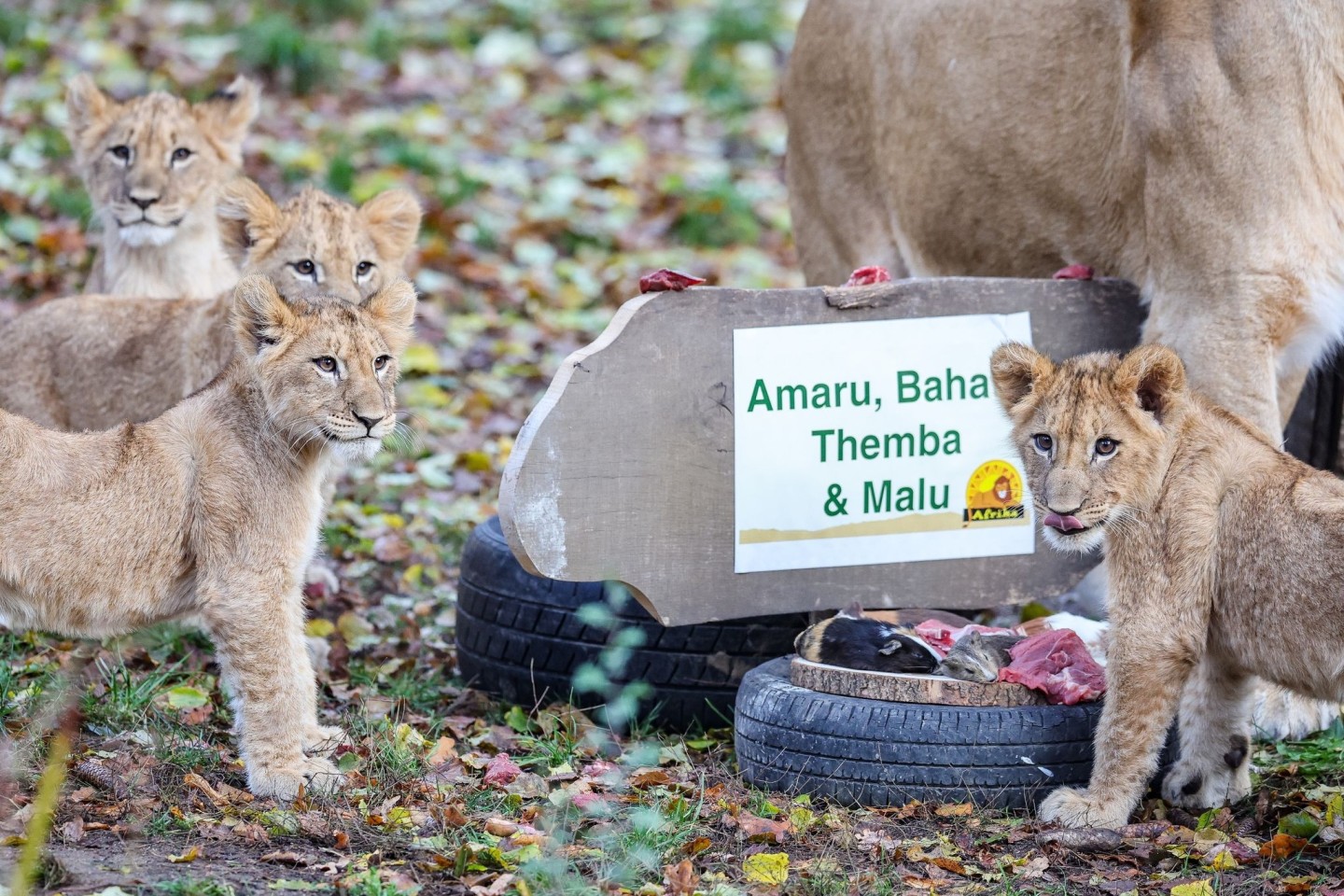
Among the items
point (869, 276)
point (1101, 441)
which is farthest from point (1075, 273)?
point (1101, 441)

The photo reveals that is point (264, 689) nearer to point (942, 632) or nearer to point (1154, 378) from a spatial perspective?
point (942, 632)

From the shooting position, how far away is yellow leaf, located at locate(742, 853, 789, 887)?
3.97 m

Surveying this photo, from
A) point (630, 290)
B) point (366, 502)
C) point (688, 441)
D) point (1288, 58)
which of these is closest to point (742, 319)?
point (688, 441)

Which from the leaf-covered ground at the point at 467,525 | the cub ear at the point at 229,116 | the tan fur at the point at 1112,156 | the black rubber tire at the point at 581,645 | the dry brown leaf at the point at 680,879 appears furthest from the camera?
the cub ear at the point at 229,116

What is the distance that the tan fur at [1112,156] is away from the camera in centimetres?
477

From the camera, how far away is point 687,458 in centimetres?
499

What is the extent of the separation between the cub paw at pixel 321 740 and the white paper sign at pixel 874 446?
4.49 ft

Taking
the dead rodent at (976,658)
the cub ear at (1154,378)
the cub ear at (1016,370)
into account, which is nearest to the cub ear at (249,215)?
the cub ear at (1016,370)

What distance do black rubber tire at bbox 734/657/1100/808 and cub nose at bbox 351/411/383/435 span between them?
1.45 metres

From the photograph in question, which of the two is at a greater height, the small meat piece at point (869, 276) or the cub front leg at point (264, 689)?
the small meat piece at point (869, 276)

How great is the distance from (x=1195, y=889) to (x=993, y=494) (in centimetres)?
175

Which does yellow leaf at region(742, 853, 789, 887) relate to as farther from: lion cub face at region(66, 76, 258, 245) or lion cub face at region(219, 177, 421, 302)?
lion cub face at region(66, 76, 258, 245)

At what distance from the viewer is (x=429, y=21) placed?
46.6ft

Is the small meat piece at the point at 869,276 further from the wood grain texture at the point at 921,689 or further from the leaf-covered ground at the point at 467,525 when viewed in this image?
the leaf-covered ground at the point at 467,525
